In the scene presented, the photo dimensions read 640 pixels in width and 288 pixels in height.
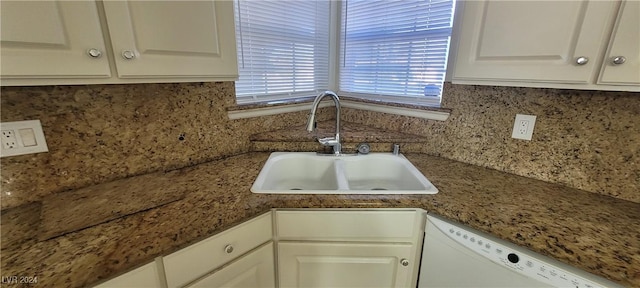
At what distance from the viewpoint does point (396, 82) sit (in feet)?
5.29

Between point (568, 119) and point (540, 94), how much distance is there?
0.47ft

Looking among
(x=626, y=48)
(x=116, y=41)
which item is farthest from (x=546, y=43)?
(x=116, y=41)

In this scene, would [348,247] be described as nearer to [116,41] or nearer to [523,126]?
[523,126]

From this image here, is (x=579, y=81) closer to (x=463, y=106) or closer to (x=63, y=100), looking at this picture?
(x=463, y=106)

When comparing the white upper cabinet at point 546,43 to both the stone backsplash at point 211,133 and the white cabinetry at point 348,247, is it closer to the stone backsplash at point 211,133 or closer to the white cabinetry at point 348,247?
the stone backsplash at point 211,133

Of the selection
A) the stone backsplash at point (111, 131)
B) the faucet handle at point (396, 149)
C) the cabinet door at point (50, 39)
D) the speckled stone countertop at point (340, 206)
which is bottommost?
the speckled stone countertop at point (340, 206)

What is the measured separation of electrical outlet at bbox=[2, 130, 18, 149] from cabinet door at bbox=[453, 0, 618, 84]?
1.62m

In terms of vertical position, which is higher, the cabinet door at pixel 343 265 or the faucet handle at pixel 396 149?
the faucet handle at pixel 396 149

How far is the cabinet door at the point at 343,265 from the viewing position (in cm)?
101

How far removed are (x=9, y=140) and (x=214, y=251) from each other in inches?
30.5

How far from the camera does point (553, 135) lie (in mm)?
1079

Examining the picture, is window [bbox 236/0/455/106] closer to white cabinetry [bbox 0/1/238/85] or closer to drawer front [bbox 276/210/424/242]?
white cabinetry [bbox 0/1/238/85]

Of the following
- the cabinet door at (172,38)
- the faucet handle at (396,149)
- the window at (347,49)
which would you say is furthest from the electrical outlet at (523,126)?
the cabinet door at (172,38)

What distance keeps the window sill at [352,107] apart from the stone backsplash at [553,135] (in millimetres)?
54
